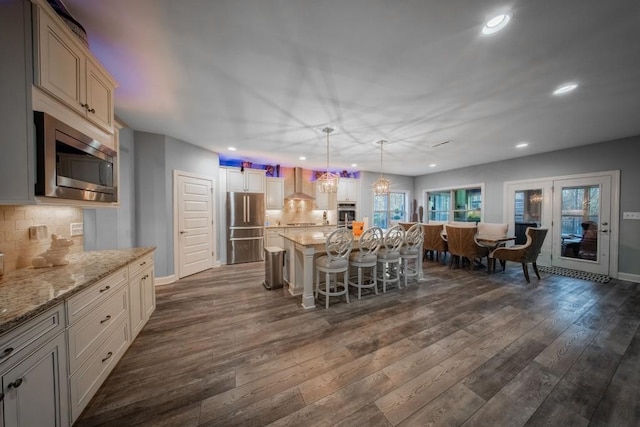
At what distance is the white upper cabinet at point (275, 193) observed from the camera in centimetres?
567

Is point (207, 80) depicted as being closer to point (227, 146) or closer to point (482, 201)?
point (227, 146)

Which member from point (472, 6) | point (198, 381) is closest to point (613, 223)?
point (472, 6)

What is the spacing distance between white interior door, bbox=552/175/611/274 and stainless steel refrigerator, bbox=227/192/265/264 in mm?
6694

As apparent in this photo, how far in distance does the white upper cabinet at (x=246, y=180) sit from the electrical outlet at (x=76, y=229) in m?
2.95

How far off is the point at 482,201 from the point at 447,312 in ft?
15.2

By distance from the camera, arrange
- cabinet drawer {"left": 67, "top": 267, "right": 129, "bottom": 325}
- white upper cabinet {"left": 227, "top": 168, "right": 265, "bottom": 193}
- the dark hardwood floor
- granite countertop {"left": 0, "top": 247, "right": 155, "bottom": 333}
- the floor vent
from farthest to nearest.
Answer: white upper cabinet {"left": 227, "top": 168, "right": 265, "bottom": 193}, the floor vent, the dark hardwood floor, cabinet drawer {"left": 67, "top": 267, "right": 129, "bottom": 325}, granite countertop {"left": 0, "top": 247, "right": 155, "bottom": 333}

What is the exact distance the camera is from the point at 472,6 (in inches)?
52.7

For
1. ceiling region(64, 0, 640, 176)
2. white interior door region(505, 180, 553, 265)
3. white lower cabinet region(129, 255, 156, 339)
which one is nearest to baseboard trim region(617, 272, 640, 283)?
white interior door region(505, 180, 553, 265)

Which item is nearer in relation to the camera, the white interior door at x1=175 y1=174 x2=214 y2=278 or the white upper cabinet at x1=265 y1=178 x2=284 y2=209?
the white interior door at x1=175 y1=174 x2=214 y2=278

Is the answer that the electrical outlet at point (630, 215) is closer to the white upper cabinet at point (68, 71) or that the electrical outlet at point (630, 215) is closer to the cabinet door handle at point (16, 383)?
the cabinet door handle at point (16, 383)

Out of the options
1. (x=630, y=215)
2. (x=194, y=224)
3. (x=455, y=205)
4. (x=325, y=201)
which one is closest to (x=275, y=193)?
(x=325, y=201)

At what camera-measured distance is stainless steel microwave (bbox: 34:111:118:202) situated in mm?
1271

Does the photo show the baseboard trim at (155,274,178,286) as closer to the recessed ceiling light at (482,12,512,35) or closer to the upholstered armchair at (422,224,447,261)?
the recessed ceiling light at (482,12,512,35)

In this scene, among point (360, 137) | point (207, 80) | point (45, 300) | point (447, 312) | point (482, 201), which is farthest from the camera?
point (482, 201)
